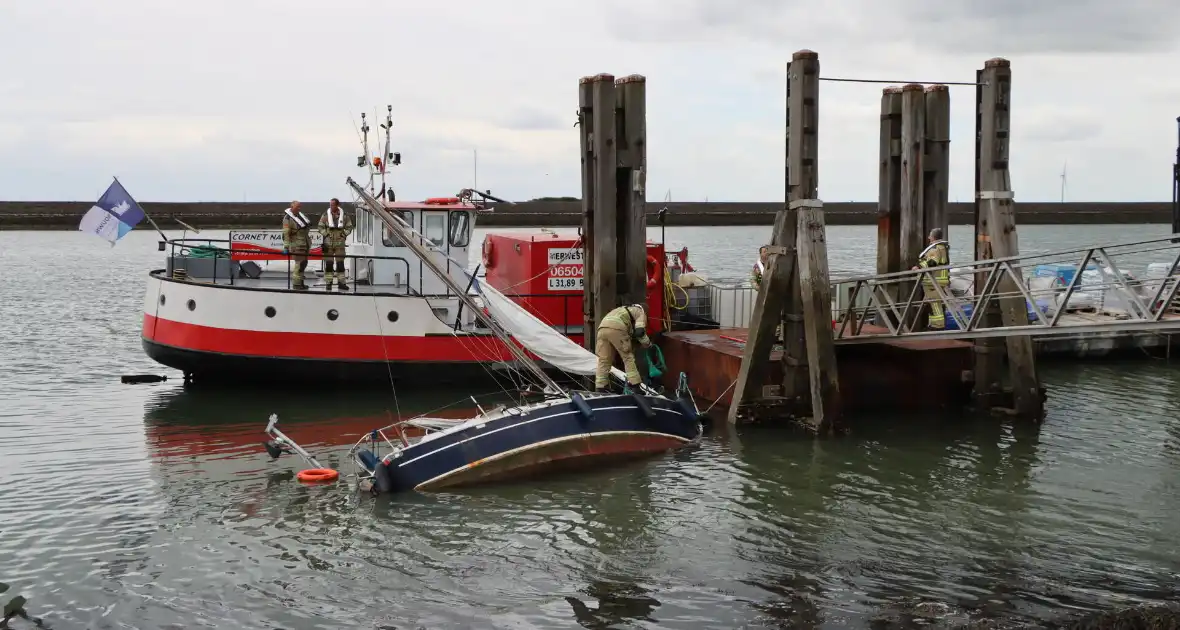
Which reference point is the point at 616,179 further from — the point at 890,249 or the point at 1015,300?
the point at 1015,300

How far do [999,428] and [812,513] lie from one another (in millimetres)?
5894

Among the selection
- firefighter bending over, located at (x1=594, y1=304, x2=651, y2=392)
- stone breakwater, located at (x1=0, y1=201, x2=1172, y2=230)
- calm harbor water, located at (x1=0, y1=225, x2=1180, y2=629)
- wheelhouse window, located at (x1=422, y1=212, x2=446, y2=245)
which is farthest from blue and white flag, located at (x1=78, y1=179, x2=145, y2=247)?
stone breakwater, located at (x1=0, y1=201, x2=1172, y2=230)

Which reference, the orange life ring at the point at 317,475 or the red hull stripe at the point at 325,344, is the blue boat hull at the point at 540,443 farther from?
the red hull stripe at the point at 325,344

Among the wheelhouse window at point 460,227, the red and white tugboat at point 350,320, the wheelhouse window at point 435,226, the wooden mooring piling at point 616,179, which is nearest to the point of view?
the wooden mooring piling at point 616,179

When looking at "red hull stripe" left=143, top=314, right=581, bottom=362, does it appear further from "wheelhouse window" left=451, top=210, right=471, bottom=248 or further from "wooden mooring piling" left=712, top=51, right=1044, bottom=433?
"wooden mooring piling" left=712, top=51, right=1044, bottom=433

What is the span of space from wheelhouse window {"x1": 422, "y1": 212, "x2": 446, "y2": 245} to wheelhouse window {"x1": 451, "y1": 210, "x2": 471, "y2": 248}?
0.18 m

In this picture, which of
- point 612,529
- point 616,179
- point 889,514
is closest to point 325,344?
point 616,179

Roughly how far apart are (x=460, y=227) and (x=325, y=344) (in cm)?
388

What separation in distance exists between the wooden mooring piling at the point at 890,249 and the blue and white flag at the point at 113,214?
11.0 m

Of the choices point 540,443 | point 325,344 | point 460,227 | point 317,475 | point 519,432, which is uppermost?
point 460,227

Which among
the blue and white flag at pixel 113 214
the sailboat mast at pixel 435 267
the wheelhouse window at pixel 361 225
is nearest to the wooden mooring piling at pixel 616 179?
the sailboat mast at pixel 435 267

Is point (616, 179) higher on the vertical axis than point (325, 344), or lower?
higher

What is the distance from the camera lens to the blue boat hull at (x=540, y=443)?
43.5ft

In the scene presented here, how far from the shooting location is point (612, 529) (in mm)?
12008
